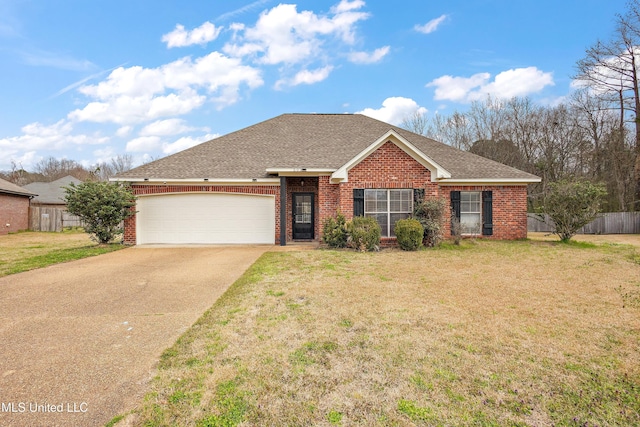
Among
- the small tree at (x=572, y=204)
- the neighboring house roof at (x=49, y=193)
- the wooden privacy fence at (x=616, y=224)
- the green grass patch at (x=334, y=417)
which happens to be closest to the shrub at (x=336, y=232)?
the small tree at (x=572, y=204)

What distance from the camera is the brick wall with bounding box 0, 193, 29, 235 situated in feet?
64.0

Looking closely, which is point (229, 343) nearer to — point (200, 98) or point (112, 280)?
point (112, 280)

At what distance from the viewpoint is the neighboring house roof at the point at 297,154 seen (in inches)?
490

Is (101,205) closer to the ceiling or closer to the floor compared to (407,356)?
closer to the ceiling

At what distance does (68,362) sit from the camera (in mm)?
3199

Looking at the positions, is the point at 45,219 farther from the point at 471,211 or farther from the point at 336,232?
the point at 471,211

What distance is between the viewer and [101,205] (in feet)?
38.1

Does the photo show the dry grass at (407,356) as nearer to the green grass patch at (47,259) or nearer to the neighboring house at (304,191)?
the neighboring house at (304,191)

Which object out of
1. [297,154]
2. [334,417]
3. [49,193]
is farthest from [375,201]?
[49,193]

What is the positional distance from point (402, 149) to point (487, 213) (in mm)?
4717

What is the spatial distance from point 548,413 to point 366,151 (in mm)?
9588

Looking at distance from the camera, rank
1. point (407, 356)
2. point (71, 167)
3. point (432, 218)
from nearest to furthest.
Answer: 1. point (407, 356)
2. point (432, 218)
3. point (71, 167)

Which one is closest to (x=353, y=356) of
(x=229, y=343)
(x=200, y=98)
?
(x=229, y=343)

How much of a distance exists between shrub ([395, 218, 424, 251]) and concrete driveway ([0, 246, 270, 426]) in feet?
18.0
